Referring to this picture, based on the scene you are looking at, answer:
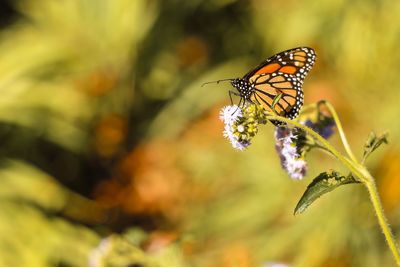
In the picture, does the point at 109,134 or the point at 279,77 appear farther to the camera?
the point at 109,134

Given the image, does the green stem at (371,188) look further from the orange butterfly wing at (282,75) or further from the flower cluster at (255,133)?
the orange butterfly wing at (282,75)

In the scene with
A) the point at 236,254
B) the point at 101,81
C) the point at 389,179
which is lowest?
the point at 236,254

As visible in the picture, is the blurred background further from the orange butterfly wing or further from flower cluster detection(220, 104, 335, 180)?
flower cluster detection(220, 104, 335, 180)

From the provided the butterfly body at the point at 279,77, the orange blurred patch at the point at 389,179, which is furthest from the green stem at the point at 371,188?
the orange blurred patch at the point at 389,179

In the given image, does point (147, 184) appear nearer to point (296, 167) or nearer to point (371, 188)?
point (296, 167)

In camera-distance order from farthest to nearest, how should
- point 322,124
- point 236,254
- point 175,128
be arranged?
point 175,128 → point 236,254 → point 322,124

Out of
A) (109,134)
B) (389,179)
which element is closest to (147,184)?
(109,134)

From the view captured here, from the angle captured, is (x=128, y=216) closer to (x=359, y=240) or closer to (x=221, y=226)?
(x=221, y=226)

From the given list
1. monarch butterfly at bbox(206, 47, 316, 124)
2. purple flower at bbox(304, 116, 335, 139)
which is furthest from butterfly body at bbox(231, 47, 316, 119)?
purple flower at bbox(304, 116, 335, 139)
